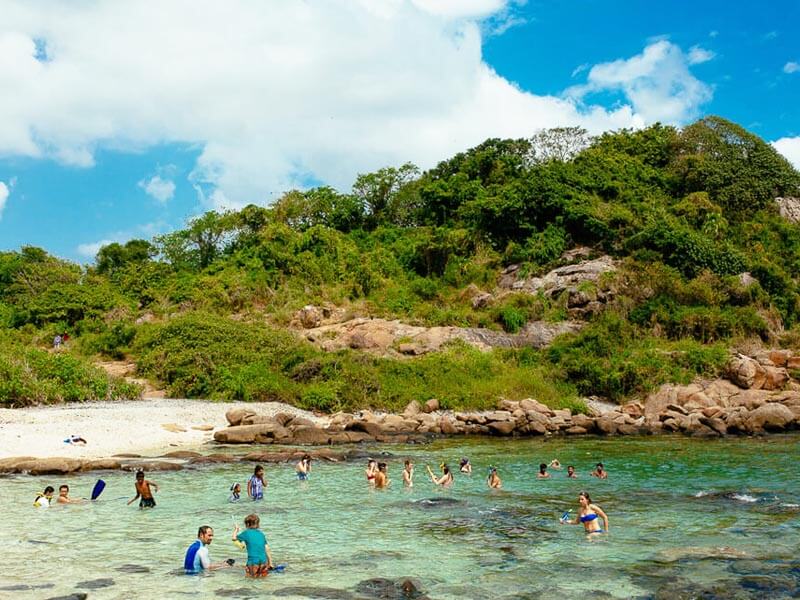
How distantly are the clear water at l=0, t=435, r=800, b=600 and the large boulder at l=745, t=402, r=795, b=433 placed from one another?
27.8ft

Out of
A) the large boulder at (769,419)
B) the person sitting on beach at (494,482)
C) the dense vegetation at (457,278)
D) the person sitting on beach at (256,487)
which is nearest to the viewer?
the person sitting on beach at (256,487)

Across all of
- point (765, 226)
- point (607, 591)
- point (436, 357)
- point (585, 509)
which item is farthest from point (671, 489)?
point (765, 226)

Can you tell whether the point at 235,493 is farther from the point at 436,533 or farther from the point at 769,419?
the point at 769,419

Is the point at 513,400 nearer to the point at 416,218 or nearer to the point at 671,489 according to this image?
the point at 671,489

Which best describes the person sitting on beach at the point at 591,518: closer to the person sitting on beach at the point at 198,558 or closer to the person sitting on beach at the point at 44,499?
the person sitting on beach at the point at 198,558

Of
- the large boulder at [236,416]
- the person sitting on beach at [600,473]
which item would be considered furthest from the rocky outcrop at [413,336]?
the person sitting on beach at [600,473]

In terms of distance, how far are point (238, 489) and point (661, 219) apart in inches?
→ 1729

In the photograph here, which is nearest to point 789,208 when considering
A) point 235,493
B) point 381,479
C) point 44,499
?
point 381,479

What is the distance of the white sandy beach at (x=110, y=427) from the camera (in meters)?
27.0

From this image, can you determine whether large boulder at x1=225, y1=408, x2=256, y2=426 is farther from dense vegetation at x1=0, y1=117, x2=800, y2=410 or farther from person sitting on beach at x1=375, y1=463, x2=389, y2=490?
person sitting on beach at x1=375, y1=463, x2=389, y2=490

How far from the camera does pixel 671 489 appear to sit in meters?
21.9

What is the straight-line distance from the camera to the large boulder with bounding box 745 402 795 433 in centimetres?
3484

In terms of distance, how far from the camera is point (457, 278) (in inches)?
2207

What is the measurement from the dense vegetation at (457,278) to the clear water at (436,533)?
49.7 ft
